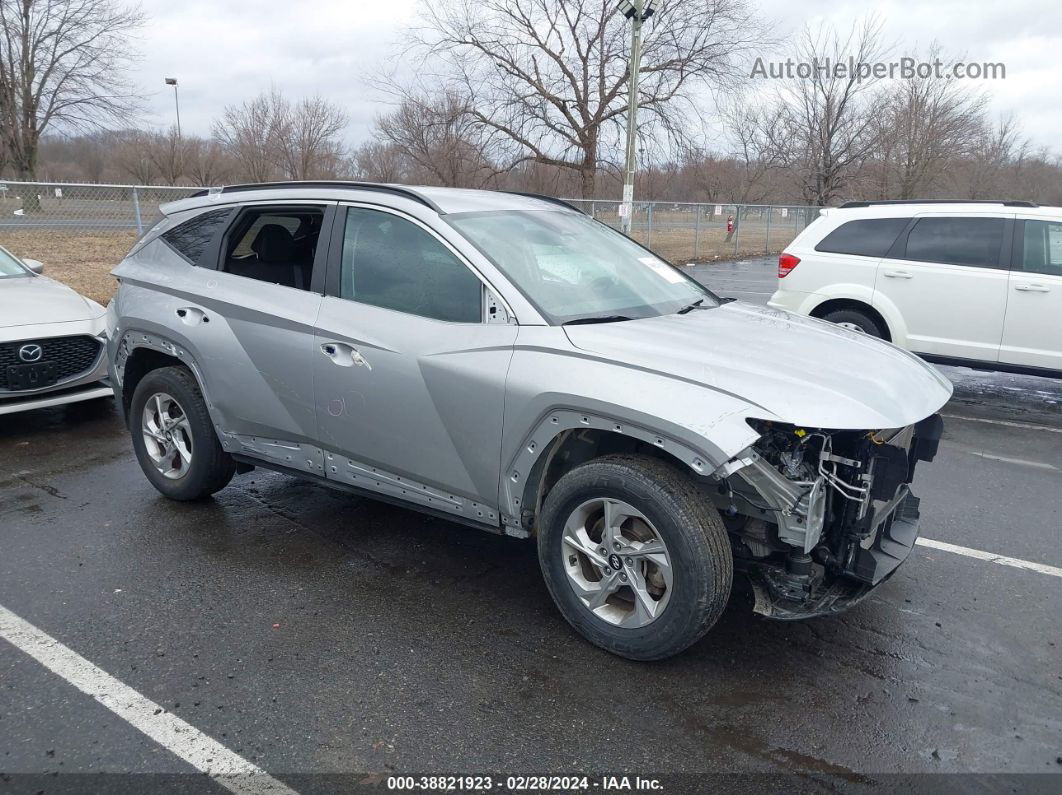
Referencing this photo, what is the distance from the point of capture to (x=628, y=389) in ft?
10.0

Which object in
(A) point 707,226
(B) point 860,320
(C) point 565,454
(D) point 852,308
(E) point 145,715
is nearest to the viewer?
(E) point 145,715

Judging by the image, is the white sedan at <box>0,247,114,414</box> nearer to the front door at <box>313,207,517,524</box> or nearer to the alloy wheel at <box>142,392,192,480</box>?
the alloy wheel at <box>142,392,192,480</box>

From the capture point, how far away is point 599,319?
356 centimetres

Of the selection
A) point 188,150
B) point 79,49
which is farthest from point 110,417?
point 188,150

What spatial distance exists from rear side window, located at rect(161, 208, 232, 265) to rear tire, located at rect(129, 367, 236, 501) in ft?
2.23

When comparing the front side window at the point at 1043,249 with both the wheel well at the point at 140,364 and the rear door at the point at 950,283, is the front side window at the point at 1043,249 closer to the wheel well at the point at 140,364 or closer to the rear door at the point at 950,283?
the rear door at the point at 950,283

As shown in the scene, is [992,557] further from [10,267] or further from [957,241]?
[10,267]

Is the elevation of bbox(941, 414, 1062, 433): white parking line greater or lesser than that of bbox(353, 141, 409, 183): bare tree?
lesser

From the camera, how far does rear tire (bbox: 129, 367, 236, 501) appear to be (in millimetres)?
4539

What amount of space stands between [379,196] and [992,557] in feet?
12.2

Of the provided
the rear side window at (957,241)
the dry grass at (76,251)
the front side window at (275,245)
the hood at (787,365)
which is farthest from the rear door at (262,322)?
the dry grass at (76,251)

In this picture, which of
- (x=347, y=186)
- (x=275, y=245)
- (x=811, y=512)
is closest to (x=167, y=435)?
(x=275, y=245)

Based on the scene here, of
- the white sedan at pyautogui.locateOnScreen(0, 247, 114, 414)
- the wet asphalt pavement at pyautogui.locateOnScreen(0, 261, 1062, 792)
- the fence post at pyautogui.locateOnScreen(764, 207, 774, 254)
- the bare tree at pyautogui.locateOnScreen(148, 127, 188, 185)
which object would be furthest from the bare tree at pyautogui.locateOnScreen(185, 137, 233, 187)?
the wet asphalt pavement at pyautogui.locateOnScreen(0, 261, 1062, 792)

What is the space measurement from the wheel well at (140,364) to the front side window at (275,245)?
2.57 ft
